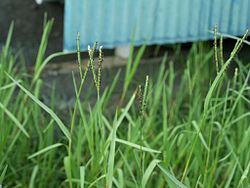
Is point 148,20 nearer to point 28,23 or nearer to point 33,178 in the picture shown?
point 28,23

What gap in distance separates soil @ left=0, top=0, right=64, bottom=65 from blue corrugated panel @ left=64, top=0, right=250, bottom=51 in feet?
1.83

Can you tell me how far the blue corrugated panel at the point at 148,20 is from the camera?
9.19 ft

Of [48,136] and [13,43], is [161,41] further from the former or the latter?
[48,136]

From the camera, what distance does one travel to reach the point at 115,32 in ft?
9.65

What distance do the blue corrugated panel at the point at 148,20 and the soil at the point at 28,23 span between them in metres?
0.56

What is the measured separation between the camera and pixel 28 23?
338 centimetres

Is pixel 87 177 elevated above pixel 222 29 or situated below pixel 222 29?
below

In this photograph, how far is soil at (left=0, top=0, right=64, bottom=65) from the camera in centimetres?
331

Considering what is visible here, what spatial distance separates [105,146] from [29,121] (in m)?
0.73

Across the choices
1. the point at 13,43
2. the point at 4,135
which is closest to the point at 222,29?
the point at 13,43

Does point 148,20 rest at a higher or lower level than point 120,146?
higher

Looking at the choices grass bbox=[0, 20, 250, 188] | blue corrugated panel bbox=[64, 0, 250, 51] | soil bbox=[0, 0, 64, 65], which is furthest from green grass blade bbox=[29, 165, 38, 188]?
soil bbox=[0, 0, 64, 65]

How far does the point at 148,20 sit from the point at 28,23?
673 mm

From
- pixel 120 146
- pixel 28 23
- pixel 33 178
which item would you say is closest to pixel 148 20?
pixel 28 23
